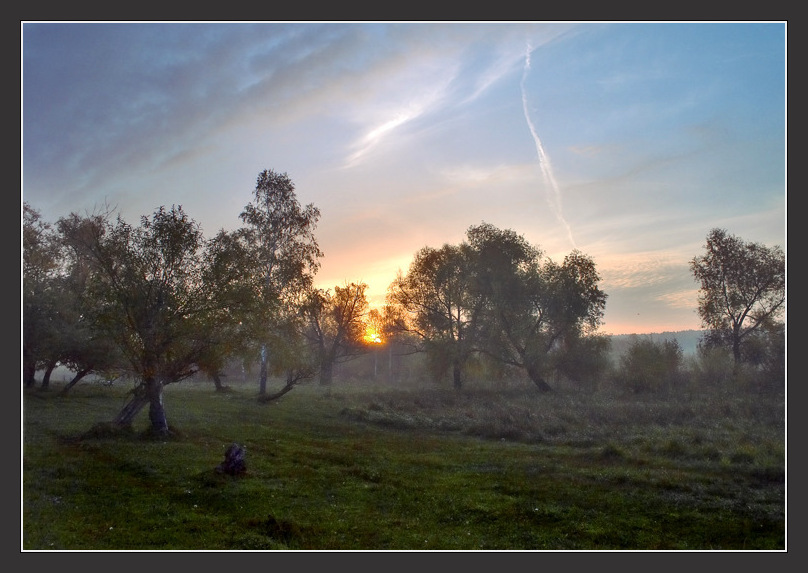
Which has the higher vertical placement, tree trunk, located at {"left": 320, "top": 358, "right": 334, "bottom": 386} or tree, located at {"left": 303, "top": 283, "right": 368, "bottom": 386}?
tree, located at {"left": 303, "top": 283, "right": 368, "bottom": 386}

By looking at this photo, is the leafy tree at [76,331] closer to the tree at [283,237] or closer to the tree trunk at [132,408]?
the tree trunk at [132,408]

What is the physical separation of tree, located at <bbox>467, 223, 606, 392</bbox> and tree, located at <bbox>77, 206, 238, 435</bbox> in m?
23.5

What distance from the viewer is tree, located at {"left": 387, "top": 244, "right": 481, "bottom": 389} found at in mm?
42219

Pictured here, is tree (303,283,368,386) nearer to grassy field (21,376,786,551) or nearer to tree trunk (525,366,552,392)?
tree trunk (525,366,552,392)

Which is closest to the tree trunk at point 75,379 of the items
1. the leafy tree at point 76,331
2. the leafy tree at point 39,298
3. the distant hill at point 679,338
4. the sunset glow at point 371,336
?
the leafy tree at point 76,331

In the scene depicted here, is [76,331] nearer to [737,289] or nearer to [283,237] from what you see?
[283,237]

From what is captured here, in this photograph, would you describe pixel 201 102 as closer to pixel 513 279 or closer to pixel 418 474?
pixel 418 474

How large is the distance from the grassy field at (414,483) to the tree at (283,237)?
12.5 metres

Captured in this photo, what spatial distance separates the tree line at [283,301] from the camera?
20.7m

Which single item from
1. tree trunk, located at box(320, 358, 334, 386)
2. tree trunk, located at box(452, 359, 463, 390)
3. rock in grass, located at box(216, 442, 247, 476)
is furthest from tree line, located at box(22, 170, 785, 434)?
rock in grass, located at box(216, 442, 247, 476)

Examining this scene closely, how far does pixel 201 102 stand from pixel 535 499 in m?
18.1

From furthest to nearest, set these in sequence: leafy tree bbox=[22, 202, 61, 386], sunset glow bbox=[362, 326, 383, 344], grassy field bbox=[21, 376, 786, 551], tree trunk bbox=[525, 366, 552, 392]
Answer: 1. sunset glow bbox=[362, 326, 383, 344]
2. tree trunk bbox=[525, 366, 552, 392]
3. leafy tree bbox=[22, 202, 61, 386]
4. grassy field bbox=[21, 376, 786, 551]

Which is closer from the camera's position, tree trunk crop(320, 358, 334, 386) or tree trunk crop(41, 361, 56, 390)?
tree trunk crop(41, 361, 56, 390)
